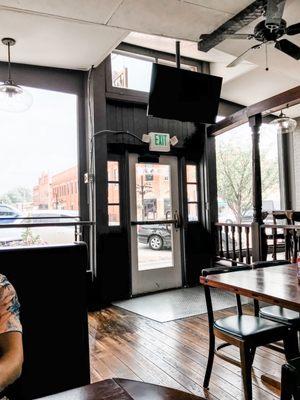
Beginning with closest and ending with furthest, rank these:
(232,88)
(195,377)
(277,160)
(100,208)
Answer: (195,377) < (100,208) < (232,88) < (277,160)

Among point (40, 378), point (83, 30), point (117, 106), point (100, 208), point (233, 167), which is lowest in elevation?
point (40, 378)

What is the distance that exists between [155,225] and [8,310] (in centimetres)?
367

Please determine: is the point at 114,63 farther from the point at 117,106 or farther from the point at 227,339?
the point at 227,339

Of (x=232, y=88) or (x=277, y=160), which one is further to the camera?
(x=277, y=160)

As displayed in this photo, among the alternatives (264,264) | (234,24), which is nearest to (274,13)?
(234,24)

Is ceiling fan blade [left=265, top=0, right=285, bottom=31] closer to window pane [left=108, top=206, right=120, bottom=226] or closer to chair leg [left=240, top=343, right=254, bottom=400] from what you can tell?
chair leg [left=240, top=343, right=254, bottom=400]

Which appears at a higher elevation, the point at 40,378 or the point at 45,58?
the point at 45,58

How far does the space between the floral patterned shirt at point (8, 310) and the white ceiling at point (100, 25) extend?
2333 millimetres

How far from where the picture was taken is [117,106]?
4.74 meters

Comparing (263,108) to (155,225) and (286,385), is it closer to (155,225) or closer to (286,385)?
(155,225)

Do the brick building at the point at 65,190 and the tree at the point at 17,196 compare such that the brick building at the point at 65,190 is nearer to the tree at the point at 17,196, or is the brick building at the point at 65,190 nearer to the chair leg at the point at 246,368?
the tree at the point at 17,196

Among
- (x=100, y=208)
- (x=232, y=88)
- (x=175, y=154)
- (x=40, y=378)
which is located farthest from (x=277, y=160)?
(x=40, y=378)

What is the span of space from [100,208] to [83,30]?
2069mm

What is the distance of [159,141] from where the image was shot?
4.95m
